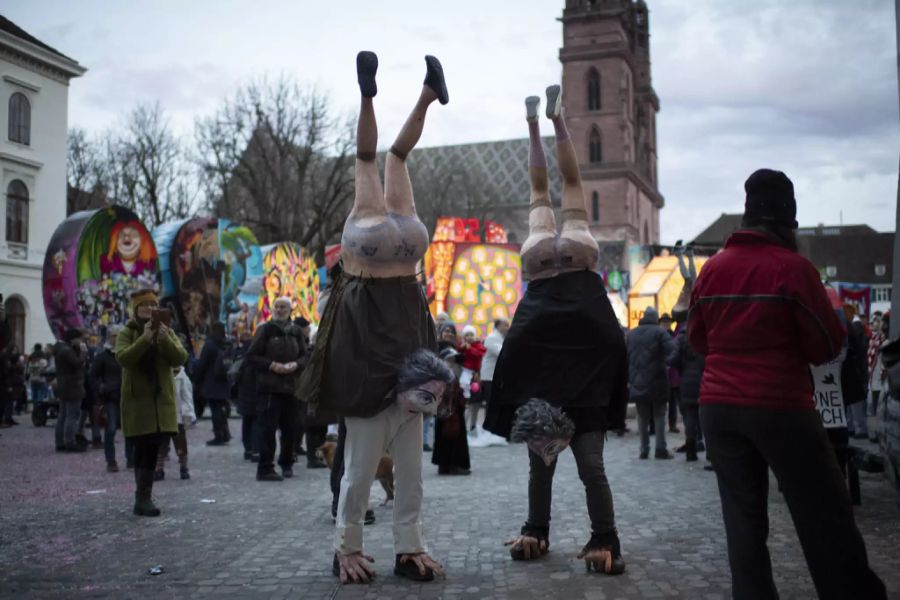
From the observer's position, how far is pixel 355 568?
5.20m

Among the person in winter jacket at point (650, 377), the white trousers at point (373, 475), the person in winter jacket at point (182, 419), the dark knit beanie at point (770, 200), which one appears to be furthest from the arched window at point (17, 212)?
the dark knit beanie at point (770, 200)

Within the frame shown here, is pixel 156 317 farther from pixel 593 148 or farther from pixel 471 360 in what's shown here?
pixel 593 148

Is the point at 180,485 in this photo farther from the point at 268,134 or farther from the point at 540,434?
the point at 268,134

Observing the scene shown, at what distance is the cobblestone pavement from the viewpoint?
5117 millimetres

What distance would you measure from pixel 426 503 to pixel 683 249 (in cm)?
345

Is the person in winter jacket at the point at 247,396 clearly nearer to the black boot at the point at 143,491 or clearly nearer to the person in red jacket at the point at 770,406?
the black boot at the point at 143,491

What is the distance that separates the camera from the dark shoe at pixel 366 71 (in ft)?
17.7

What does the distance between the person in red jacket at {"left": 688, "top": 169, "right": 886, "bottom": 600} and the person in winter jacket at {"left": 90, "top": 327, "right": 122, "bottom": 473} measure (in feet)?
31.1

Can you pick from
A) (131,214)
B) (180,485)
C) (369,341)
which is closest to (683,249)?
(369,341)

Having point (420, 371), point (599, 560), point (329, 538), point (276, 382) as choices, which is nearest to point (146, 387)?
point (329, 538)

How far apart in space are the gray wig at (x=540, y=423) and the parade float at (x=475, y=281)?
20.3 meters

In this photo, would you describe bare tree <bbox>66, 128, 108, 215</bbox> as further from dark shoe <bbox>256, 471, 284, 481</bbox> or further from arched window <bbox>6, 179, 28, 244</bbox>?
dark shoe <bbox>256, 471, 284, 481</bbox>

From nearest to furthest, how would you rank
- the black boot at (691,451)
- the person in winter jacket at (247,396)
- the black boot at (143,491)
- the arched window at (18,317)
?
the black boot at (143,491)
the black boot at (691,451)
the person in winter jacket at (247,396)
the arched window at (18,317)

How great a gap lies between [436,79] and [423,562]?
8.94 feet
